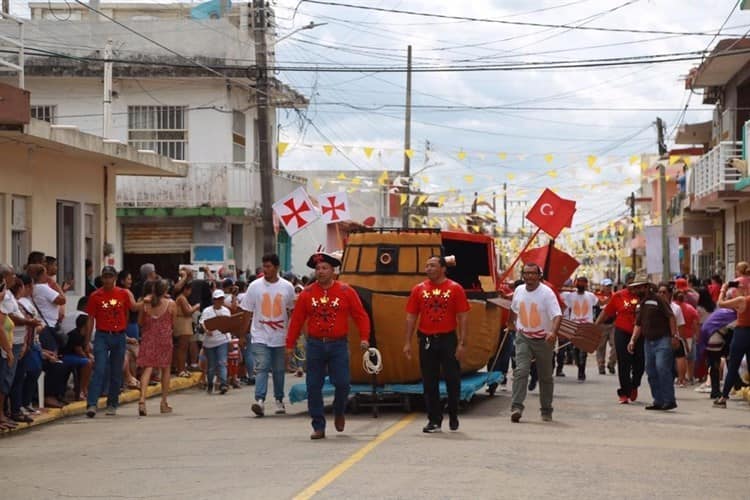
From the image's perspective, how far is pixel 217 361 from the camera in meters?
22.9

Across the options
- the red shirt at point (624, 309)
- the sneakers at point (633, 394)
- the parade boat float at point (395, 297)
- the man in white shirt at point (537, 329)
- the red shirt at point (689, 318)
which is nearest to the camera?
the man in white shirt at point (537, 329)

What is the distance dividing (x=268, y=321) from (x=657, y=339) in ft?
18.6

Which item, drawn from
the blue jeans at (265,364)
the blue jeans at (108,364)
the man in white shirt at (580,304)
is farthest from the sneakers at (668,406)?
the man in white shirt at (580,304)

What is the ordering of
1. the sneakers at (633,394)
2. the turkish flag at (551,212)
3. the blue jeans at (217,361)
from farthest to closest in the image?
the turkish flag at (551,212) < the blue jeans at (217,361) < the sneakers at (633,394)

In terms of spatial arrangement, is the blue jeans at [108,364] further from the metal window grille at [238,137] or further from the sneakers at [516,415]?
the metal window grille at [238,137]

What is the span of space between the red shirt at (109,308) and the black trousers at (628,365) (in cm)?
725

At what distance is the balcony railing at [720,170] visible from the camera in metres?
36.2

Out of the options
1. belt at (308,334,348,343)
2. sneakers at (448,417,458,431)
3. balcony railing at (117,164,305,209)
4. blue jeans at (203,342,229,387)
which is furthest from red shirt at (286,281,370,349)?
balcony railing at (117,164,305,209)

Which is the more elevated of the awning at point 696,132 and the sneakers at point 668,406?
the awning at point 696,132

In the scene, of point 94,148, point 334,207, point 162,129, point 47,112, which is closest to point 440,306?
point 94,148

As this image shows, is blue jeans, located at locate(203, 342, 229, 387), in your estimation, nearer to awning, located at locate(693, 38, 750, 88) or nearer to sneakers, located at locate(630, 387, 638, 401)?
sneakers, located at locate(630, 387, 638, 401)

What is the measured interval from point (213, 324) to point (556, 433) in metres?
6.24

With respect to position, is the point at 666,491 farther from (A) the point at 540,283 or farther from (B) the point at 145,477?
(A) the point at 540,283

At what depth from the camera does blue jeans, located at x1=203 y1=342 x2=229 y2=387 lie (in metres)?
22.8
